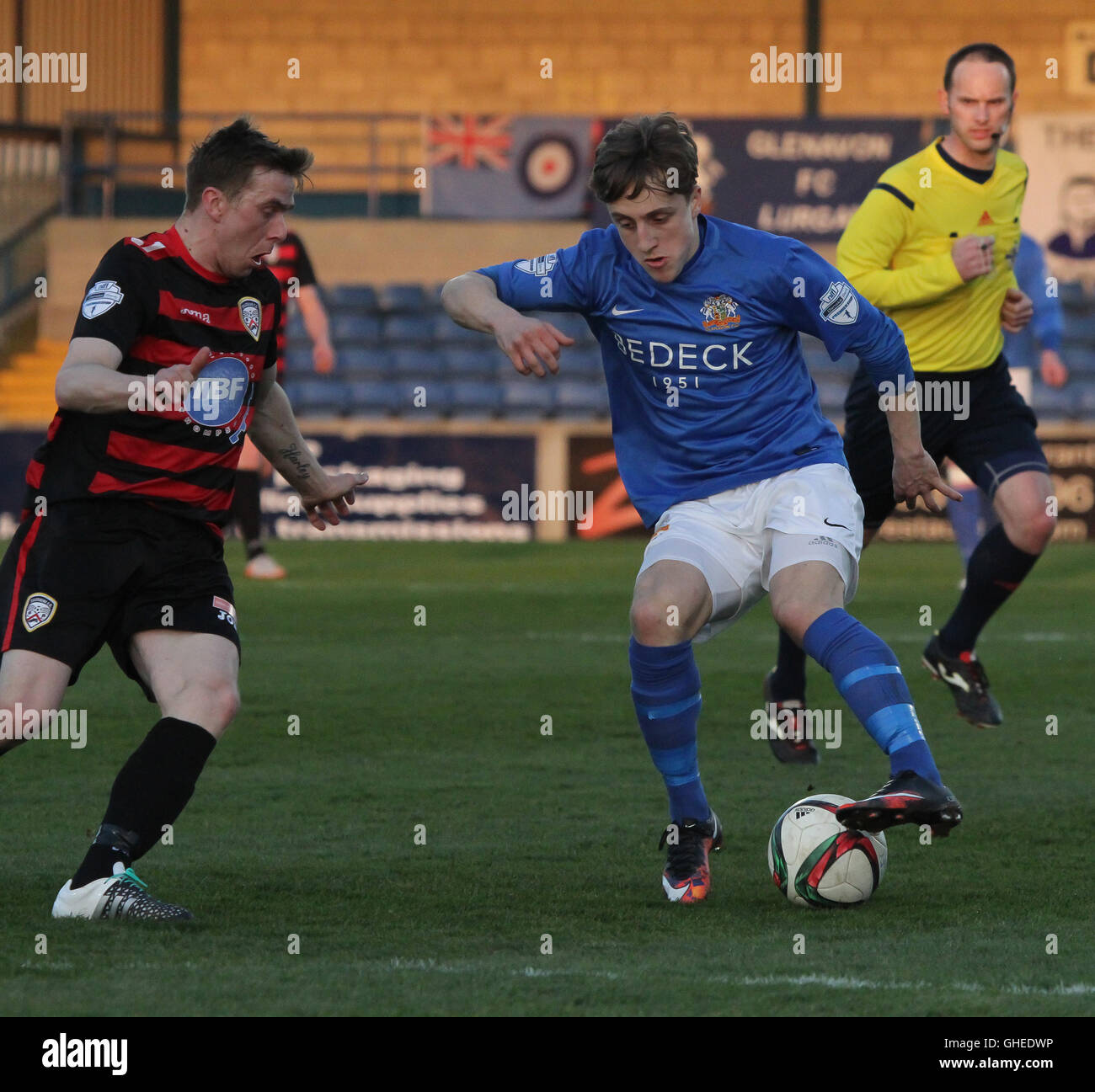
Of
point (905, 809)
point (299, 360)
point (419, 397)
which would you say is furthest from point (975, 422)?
point (299, 360)

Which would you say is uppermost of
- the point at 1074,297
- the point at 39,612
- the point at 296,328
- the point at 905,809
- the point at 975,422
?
the point at 1074,297

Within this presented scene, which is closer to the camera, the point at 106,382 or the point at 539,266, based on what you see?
the point at 106,382

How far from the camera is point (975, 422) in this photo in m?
6.54

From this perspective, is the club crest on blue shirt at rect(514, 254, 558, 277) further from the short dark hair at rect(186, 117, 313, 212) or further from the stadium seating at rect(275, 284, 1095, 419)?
the stadium seating at rect(275, 284, 1095, 419)

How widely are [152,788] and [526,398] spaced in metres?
14.0

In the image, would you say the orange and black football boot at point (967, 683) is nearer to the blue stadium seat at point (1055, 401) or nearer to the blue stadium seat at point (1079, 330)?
the blue stadium seat at point (1055, 401)

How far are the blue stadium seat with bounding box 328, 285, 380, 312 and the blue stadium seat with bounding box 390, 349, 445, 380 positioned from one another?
2.89ft

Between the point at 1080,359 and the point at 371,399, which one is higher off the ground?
the point at 1080,359

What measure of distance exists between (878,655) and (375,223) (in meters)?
16.7

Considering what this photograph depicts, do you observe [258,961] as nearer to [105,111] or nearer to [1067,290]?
[1067,290]

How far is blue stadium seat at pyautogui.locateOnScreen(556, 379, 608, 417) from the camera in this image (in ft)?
56.7

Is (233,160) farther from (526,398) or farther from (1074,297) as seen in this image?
(1074,297)

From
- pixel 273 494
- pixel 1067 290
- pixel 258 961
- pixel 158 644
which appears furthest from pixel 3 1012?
pixel 1067 290

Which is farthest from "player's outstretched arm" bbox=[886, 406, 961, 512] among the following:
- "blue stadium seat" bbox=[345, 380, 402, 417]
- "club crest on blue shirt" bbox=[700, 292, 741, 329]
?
"blue stadium seat" bbox=[345, 380, 402, 417]
